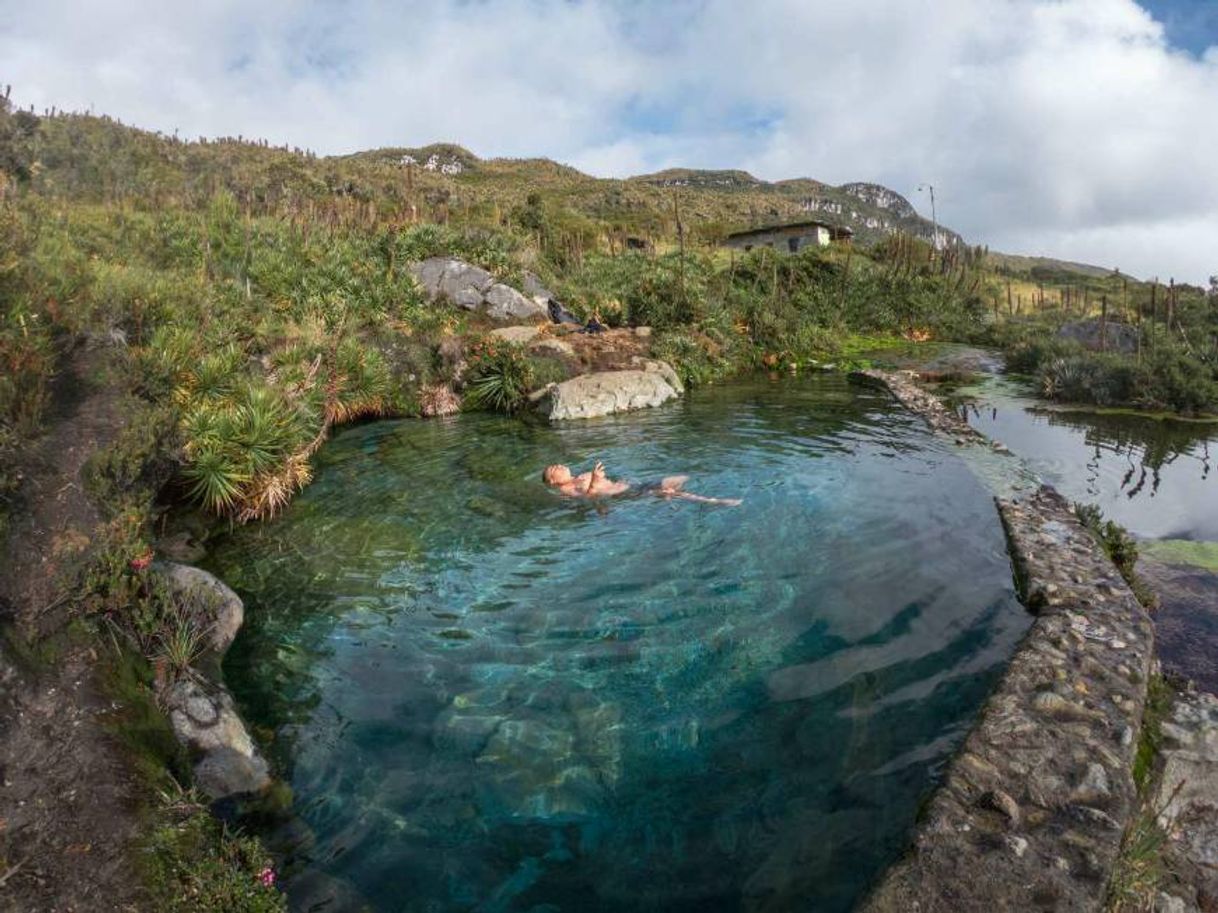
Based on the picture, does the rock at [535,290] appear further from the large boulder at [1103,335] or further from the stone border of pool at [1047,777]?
the stone border of pool at [1047,777]

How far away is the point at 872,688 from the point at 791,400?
15.2 m

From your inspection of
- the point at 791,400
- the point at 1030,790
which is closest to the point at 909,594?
the point at 1030,790

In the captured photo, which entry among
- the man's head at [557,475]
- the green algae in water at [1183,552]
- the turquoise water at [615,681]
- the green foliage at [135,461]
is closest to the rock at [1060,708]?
the turquoise water at [615,681]

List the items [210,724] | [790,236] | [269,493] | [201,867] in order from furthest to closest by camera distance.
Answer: [790,236] < [269,493] < [210,724] < [201,867]

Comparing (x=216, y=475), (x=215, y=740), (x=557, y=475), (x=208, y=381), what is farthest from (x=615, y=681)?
(x=208, y=381)

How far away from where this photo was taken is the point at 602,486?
37.4 feet

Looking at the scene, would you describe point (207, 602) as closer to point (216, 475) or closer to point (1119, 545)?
point (216, 475)

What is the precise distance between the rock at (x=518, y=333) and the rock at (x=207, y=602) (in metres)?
15.0

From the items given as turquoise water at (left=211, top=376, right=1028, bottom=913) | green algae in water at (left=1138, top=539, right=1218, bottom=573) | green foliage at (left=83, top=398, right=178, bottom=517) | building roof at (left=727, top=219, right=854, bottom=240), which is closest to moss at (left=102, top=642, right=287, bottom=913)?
turquoise water at (left=211, top=376, right=1028, bottom=913)

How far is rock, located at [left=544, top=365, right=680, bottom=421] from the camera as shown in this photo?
18.4m

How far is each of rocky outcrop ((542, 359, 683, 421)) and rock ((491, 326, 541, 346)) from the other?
114 inches

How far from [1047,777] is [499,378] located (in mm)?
17009

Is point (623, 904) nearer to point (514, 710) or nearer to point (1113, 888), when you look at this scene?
point (514, 710)

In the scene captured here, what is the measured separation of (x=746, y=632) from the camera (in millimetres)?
6852
